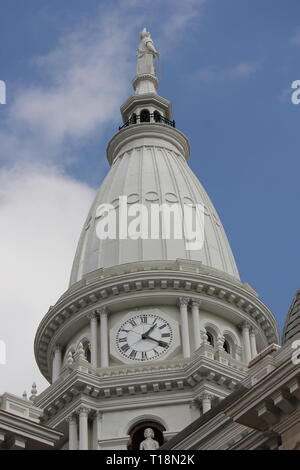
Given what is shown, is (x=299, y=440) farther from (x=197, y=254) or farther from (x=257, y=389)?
(x=197, y=254)

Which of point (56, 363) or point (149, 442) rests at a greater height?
point (56, 363)

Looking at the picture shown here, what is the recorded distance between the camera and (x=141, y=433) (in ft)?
213

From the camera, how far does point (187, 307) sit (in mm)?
69938

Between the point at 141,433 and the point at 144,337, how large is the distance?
6.11 m

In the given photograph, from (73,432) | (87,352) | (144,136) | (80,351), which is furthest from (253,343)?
(144,136)

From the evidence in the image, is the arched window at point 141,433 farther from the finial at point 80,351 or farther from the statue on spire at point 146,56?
the statue on spire at point 146,56

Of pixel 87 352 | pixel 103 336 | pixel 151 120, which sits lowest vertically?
pixel 103 336

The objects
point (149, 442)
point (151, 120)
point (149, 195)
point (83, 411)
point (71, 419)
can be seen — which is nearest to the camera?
point (149, 442)

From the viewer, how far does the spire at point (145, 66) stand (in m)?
92.4

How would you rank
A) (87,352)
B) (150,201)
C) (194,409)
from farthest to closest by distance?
(150,201) < (87,352) < (194,409)

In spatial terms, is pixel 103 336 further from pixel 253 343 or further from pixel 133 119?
pixel 133 119

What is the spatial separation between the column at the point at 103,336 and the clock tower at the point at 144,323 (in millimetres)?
55

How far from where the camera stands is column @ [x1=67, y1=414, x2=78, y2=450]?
64312mm

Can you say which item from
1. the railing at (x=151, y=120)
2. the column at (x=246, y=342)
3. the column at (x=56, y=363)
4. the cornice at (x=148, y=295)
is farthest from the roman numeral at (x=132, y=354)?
the railing at (x=151, y=120)
